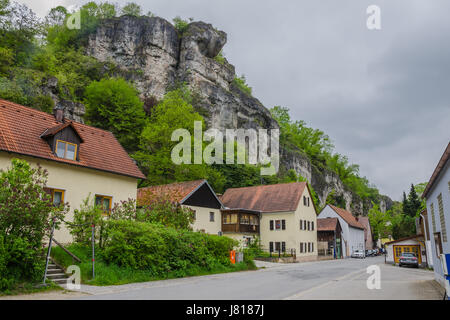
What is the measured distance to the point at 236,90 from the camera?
71.5 m

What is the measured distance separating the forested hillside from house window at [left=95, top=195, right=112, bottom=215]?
56.8 feet

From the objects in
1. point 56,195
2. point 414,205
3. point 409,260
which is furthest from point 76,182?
point 414,205

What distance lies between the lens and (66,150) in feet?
65.6

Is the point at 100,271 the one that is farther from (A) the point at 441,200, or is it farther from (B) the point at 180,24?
(B) the point at 180,24

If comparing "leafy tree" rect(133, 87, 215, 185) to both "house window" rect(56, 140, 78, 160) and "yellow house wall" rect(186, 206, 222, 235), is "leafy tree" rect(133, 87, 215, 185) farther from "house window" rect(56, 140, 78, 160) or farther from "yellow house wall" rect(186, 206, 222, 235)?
"house window" rect(56, 140, 78, 160)

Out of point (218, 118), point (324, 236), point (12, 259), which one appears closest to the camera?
point (12, 259)

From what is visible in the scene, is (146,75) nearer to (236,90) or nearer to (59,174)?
(236,90)

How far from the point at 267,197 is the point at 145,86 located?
3019 cm

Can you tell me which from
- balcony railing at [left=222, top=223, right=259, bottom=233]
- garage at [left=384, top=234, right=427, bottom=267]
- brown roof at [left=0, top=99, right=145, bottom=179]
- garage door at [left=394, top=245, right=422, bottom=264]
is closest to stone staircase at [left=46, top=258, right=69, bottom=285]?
brown roof at [left=0, top=99, right=145, bottom=179]

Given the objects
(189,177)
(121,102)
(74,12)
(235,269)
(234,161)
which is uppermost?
(74,12)

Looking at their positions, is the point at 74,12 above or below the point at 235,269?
above

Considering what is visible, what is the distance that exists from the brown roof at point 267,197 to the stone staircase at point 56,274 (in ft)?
97.7
